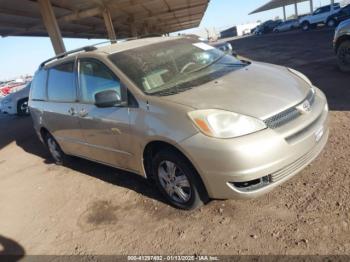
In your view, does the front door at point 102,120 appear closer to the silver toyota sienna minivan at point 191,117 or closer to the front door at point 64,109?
the silver toyota sienna minivan at point 191,117

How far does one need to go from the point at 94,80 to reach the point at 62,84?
108cm

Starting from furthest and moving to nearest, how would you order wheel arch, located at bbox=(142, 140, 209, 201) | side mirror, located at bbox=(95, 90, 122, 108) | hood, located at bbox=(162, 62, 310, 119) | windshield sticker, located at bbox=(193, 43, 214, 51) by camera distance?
windshield sticker, located at bbox=(193, 43, 214, 51) < side mirror, located at bbox=(95, 90, 122, 108) < wheel arch, located at bbox=(142, 140, 209, 201) < hood, located at bbox=(162, 62, 310, 119)

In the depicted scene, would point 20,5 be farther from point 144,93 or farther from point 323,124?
point 323,124

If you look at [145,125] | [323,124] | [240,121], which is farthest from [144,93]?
[323,124]

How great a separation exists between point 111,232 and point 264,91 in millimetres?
2214

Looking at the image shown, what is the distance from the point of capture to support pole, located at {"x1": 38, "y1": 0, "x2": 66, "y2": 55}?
13.8 metres

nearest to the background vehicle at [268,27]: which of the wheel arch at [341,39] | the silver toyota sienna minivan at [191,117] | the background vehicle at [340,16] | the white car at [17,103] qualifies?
the background vehicle at [340,16]

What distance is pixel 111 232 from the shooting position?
13.3 feet

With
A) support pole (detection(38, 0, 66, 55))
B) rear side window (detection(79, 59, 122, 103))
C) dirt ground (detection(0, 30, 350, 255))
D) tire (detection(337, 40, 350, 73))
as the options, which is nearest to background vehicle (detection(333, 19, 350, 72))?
tire (detection(337, 40, 350, 73))

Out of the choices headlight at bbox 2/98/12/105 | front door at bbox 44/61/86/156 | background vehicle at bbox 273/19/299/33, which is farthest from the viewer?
background vehicle at bbox 273/19/299/33

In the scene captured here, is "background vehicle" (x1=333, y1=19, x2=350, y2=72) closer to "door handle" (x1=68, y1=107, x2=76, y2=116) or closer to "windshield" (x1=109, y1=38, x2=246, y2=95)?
"windshield" (x1=109, y1=38, x2=246, y2=95)

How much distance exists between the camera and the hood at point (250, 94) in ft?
11.4

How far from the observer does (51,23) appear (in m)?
14.1

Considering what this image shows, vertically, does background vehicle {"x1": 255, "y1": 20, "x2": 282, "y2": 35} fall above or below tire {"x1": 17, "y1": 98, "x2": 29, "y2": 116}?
below
